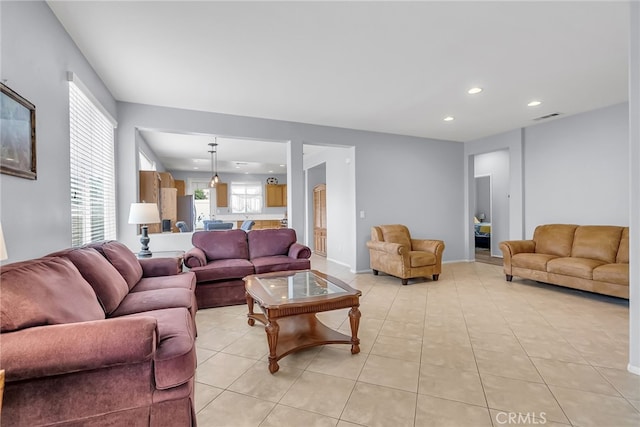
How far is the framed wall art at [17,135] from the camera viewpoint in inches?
65.9

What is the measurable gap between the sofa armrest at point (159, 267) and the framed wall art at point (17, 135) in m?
1.41

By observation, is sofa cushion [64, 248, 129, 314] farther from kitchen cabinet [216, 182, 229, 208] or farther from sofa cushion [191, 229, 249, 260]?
kitchen cabinet [216, 182, 229, 208]

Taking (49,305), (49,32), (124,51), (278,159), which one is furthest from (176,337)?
(278,159)

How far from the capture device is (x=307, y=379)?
2129mm

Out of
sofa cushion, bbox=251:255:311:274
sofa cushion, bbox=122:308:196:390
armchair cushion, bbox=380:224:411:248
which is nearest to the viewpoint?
sofa cushion, bbox=122:308:196:390

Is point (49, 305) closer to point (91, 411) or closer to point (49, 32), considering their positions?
point (91, 411)

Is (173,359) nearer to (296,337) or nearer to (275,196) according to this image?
(296,337)

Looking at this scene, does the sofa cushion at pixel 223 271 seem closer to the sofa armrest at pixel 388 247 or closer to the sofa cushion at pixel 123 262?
the sofa cushion at pixel 123 262

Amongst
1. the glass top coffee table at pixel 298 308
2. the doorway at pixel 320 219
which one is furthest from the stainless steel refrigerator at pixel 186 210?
the glass top coffee table at pixel 298 308

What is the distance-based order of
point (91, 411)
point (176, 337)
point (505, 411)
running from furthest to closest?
point (505, 411)
point (176, 337)
point (91, 411)

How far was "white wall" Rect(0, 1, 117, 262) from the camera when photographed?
1.76m

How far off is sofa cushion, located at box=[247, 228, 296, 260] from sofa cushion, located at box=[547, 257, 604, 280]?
12.0ft

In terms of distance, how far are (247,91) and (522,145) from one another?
16.0 feet

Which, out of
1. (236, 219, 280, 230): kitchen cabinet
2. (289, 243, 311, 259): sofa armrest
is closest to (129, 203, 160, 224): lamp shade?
(289, 243, 311, 259): sofa armrest
